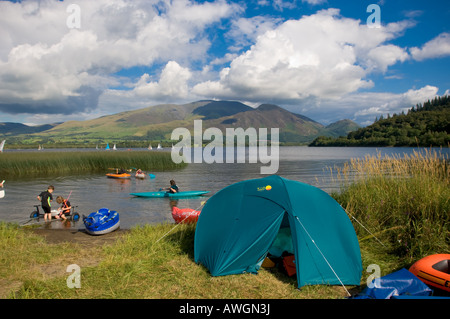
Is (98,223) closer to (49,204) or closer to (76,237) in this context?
(76,237)

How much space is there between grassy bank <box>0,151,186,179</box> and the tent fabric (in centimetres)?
3492

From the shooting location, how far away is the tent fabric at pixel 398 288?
4.81m

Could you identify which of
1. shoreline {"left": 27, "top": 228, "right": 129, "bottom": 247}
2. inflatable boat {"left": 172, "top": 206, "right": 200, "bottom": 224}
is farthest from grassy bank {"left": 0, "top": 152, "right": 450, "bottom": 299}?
inflatable boat {"left": 172, "top": 206, "right": 200, "bottom": 224}

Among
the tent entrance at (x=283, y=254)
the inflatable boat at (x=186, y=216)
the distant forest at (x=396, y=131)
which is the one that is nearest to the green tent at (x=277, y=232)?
the tent entrance at (x=283, y=254)

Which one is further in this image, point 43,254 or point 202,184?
point 202,184

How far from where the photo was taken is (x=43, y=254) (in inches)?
288

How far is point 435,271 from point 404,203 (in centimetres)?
278

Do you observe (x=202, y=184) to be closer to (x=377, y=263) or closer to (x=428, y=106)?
(x=377, y=263)

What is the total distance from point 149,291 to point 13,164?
33.6 metres

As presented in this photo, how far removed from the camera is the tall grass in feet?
22.5

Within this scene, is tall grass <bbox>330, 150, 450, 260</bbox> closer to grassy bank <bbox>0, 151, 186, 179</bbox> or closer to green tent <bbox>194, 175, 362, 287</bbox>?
green tent <bbox>194, 175, 362, 287</bbox>

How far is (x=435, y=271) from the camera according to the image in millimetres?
5352

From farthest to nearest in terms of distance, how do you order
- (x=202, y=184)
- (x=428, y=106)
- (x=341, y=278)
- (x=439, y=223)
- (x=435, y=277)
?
(x=428, y=106) < (x=202, y=184) < (x=439, y=223) < (x=341, y=278) < (x=435, y=277)
